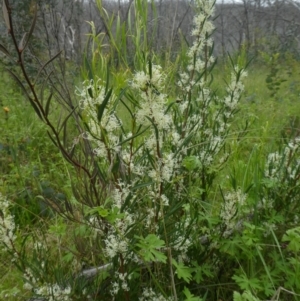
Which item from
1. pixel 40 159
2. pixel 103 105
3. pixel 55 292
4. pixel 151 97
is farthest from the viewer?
pixel 40 159

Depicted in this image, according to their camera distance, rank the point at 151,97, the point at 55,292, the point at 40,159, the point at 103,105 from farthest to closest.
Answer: the point at 40,159
the point at 55,292
the point at 151,97
the point at 103,105

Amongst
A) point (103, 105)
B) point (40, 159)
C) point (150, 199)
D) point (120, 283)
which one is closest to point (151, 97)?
point (103, 105)

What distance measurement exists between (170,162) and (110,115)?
25 cm

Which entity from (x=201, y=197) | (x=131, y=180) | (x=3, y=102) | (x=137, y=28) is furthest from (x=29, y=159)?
(x=137, y=28)

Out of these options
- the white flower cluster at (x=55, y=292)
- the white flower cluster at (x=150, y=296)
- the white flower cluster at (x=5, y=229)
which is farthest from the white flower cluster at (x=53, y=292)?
the white flower cluster at (x=150, y=296)

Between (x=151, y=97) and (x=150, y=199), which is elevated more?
(x=151, y=97)

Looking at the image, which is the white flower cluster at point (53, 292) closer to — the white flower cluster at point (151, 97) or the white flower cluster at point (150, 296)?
the white flower cluster at point (150, 296)

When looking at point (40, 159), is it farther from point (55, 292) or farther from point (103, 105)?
point (103, 105)

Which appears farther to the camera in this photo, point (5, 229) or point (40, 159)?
point (40, 159)

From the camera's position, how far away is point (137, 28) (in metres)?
0.95

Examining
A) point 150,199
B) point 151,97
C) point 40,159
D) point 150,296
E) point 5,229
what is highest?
point 151,97

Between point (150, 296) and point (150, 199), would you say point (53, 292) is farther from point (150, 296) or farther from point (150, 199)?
point (150, 199)

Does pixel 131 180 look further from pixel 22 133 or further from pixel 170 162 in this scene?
pixel 22 133

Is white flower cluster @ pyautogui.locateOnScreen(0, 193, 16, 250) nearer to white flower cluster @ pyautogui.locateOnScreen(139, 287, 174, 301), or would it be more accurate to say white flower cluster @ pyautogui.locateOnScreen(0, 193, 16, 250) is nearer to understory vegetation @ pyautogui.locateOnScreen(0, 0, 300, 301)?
understory vegetation @ pyautogui.locateOnScreen(0, 0, 300, 301)
